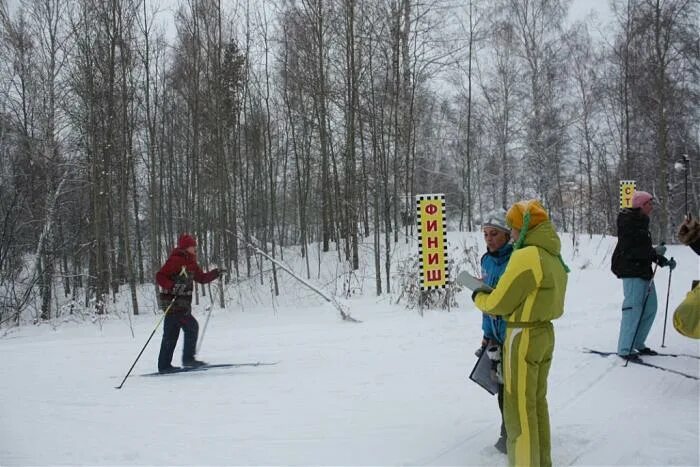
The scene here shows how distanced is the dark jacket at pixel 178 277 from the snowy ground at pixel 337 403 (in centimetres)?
89

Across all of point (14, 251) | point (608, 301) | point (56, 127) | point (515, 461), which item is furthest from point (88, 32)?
point (515, 461)

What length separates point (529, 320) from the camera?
9.71 feet

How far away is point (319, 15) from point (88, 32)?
7.34 meters

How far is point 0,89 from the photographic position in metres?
18.4

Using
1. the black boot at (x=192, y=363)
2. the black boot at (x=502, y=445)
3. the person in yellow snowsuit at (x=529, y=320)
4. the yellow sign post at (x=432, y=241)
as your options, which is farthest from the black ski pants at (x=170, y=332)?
the yellow sign post at (x=432, y=241)

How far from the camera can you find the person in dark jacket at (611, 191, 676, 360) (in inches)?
219

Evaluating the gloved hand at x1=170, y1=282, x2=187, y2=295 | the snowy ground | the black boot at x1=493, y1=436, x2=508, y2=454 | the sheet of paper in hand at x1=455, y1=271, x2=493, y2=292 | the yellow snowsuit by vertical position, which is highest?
the sheet of paper in hand at x1=455, y1=271, x2=493, y2=292

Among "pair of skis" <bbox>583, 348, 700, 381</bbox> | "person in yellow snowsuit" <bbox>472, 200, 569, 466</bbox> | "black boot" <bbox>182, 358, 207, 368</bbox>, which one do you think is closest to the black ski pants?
"black boot" <bbox>182, 358, 207, 368</bbox>

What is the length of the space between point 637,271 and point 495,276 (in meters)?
2.91

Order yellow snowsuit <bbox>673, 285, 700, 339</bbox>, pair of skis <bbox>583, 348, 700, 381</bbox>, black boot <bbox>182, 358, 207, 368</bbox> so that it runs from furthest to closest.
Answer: black boot <bbox>182, 358, 207, 368</bbox>
pair of skis <bbox>583, 348, 700, 381</bbox>
yellow snowsuit <bbox>673, 285, 700, 339</bbox>

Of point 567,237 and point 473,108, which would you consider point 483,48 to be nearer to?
point 473,108

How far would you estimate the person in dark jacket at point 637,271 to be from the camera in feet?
18.3

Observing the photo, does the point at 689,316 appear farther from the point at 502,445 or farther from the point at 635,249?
the point at 502,445

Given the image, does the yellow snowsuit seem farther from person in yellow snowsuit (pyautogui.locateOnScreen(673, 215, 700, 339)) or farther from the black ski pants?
the black ski pants
